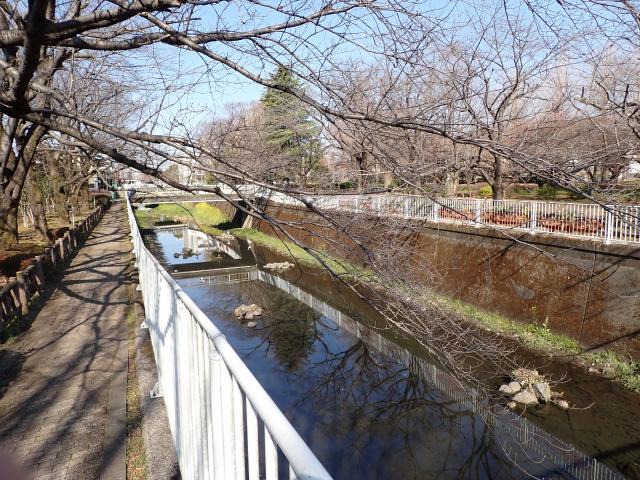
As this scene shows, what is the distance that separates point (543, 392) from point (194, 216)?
32.1 m

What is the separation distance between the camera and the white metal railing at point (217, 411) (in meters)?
1.28

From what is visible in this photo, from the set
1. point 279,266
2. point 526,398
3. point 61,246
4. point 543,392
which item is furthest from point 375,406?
point 279,266

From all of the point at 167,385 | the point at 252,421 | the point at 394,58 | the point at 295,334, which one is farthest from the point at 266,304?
the point at 252,421

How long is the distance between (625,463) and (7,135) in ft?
36.7

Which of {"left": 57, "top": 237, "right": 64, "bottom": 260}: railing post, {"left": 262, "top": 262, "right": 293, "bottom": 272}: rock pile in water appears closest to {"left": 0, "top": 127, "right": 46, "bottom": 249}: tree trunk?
{"left": 57, "top": 237, "right": 64, "bottom": 260}: railing post

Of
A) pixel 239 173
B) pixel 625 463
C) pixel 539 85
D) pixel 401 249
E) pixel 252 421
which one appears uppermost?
pixel 539 85

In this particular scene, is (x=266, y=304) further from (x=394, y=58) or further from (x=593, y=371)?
(x=394, y=58)

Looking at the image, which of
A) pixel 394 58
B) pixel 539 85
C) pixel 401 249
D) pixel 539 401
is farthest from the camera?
pixel 539 85

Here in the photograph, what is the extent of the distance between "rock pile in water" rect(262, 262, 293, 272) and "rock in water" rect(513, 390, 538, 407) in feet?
43.6

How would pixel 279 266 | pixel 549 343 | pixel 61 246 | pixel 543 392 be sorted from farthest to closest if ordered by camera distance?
pixel 279 266 < pixel 61 246 < pixel 549 343 < pixel 543 392

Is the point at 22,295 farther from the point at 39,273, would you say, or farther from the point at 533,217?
the point at 533,217

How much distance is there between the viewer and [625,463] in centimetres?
718

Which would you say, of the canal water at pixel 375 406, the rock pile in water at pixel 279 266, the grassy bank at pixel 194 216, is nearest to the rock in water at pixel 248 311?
the canal water at pixel 375 406

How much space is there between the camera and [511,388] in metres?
8.95
